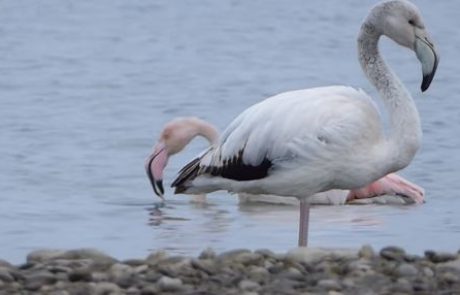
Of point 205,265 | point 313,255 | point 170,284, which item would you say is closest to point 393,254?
point 313,255

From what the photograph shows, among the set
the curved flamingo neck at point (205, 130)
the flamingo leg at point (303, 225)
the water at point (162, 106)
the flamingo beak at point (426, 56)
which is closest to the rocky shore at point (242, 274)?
the flamingo leg at point (303, 225)

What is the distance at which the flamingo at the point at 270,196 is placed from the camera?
12367mm

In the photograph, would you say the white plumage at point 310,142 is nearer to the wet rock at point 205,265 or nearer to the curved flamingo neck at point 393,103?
the curved flamingo neck at point 393,103

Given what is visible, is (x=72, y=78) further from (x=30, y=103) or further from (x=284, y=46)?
(x=284, y=46)

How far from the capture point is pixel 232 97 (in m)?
17.9

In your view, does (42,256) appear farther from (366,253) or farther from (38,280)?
(366,253)

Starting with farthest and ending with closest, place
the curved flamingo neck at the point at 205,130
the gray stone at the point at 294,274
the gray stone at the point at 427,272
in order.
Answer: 1. the curved flamingo neck at the point at 205,130
2. the gray stone at the point at 427,272
3. the gray stone at the point at 294,274

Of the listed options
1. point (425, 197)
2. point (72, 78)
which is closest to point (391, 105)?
point (425, 197)

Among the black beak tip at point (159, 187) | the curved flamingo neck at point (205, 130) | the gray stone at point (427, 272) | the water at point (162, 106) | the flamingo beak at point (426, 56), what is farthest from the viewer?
the curved flamingo neck at point (205, 130)

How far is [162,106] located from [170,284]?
1031 cm

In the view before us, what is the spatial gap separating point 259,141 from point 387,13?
40.6 inches

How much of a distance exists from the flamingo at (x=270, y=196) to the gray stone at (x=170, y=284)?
480 centimetres

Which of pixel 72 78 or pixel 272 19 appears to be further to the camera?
pixel 272 19

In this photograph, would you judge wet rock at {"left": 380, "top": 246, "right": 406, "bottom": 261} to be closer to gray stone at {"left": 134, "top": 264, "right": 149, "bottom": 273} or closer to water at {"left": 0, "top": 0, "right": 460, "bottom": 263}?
gray stone at {"left": 134, "top": 264, "right": 149, "bottom": 273}
